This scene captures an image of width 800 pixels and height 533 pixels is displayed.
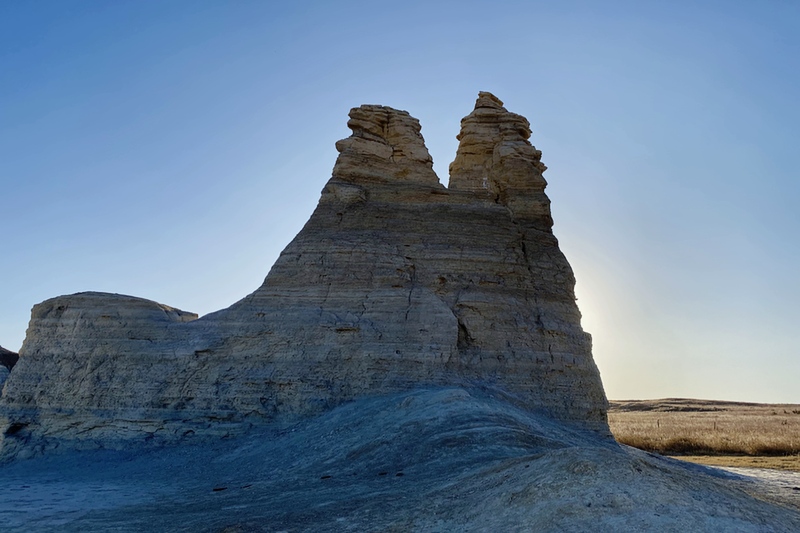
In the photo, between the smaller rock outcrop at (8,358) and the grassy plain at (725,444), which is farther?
the smaller rock outcrop at (8,358)

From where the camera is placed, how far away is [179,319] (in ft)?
73.8

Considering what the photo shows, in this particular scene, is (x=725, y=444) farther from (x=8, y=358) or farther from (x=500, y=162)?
(x=8, y=358)

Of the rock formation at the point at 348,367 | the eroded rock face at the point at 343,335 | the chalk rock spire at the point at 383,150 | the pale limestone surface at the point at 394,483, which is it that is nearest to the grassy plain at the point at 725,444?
the pale limestone surface at the point at 394,483

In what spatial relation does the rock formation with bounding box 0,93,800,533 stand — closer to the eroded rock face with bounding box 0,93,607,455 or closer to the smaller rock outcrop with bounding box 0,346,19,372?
the eroded rock face with bounding box 0,93,607,455

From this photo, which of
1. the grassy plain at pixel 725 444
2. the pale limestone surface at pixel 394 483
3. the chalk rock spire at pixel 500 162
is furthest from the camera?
the grassy plain at pixel 725 444

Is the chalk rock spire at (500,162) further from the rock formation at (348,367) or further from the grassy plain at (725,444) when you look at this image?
the grassy plain at (725,444)

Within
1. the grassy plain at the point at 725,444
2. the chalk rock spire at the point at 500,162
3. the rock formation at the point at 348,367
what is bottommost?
the grassy plain at the point at 725,444

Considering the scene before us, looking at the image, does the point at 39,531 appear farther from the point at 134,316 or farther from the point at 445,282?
the point at 445,282

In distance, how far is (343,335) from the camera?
19766mm

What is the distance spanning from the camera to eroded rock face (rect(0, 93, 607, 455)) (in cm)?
1922

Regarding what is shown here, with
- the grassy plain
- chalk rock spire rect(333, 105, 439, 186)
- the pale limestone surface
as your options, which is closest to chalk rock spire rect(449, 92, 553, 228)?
chalk rock spire rect(333, 105, 439, 186)

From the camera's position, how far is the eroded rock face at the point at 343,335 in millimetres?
19219

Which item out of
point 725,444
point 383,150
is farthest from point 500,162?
point 725,444

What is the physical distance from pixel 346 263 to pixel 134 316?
7251 mm
